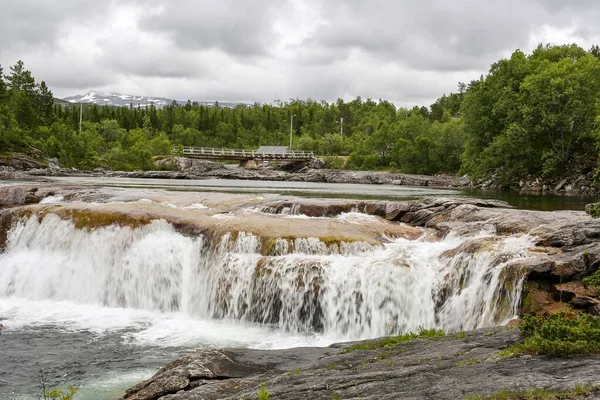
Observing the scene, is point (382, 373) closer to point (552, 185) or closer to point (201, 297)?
point (201, 297)

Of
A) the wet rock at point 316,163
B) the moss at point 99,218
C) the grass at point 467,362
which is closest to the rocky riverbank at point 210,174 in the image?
the wet rock at point 316,163

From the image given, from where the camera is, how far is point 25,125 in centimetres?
9550

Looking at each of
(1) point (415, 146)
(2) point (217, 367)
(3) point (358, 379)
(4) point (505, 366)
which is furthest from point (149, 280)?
(1) point (415, 146)

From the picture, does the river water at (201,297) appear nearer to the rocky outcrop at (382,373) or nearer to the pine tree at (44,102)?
the rocky outcrop at (382,373)

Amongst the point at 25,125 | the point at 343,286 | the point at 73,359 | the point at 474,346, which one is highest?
the point at 25,125

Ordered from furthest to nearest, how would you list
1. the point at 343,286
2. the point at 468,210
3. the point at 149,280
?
the point at 468,210
the point at 149,280
the point at 343,286

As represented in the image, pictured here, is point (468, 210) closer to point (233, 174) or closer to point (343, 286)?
point (343, 286)

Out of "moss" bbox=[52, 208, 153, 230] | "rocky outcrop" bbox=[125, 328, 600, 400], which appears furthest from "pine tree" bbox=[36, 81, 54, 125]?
"rocky outcrop" bbox=[125, 328, 600, 400]

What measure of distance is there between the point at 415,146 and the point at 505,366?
9602 cm

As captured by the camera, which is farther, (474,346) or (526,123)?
(526,123)

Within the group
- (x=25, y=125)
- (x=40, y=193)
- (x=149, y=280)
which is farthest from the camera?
(x=25, y=125)

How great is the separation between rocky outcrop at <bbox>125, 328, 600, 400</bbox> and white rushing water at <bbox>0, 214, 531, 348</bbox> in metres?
4.42

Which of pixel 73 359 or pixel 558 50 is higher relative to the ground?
pixel 558 50

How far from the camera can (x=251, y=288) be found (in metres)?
16.7
